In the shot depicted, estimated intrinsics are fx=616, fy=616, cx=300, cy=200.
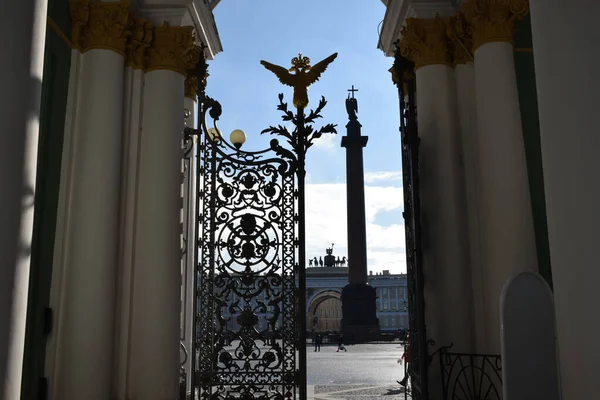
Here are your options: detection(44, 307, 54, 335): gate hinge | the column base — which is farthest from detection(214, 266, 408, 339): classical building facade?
detection(44, 307, 54, 335): gate hinge

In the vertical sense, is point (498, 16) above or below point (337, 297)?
above

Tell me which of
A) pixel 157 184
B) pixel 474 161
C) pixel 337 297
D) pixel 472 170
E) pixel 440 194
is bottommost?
pixel 440 194

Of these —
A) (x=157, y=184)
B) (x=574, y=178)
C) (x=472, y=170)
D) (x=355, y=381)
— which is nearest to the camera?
(x=574, y=178)

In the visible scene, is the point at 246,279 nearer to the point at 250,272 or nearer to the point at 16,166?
the point at 250,272

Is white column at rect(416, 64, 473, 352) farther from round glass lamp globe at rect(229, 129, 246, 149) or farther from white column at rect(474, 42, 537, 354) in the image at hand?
round glass lamp globe at rect(229, 129, 246, 149)

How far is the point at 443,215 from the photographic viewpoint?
24.0ft

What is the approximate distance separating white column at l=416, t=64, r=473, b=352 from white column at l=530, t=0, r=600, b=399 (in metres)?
3.86

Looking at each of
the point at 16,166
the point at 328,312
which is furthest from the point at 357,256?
the point at 328,312

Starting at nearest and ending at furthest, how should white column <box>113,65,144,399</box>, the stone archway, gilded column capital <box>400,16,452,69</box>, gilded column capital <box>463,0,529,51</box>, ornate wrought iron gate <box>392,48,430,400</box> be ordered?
ornate wrought iron gate <box>392,48,430,400</box>
gilded column capital <box>463,0,529,51</box>
white column <box>113,65,144,399</box>
gilded column capital <box>400,16,452,69</box>
the stone archway

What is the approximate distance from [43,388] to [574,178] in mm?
5673

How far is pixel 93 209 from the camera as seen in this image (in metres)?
6.93

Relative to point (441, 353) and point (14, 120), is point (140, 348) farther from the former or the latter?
point (14, 120)

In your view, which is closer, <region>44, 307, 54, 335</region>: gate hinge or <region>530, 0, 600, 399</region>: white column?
<region>530, 0, 600, 399</region>: white column

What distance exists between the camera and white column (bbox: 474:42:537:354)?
6.69 meters
